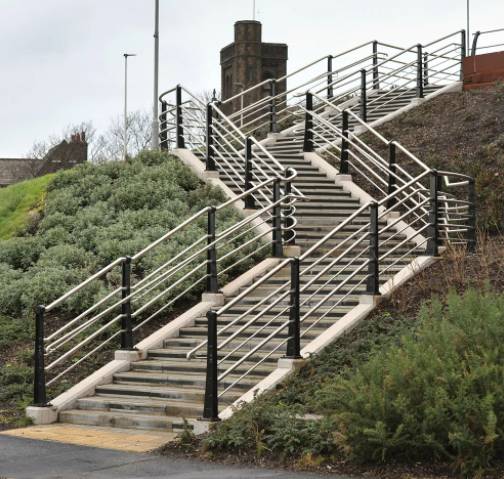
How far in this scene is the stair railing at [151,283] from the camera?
44.6ft

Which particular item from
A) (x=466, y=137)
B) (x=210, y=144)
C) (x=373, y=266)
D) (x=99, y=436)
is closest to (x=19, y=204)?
(x=210, y=144)

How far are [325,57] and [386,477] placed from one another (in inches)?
792

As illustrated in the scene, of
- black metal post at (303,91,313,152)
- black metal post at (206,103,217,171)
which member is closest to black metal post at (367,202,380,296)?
black metal post at (206,103,217,171)

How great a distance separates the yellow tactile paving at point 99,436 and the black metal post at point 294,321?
5.90ft

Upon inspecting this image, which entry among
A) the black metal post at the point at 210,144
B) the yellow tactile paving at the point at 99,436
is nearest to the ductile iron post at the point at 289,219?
the black metal post at the point at 210,144

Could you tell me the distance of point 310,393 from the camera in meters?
→ 11.0

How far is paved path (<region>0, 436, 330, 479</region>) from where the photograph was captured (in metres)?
8.78

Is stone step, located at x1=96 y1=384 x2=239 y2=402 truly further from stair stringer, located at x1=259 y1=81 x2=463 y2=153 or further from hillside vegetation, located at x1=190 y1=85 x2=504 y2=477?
stair stringer, located at x1=259 y1=81 x2=463 y2=153

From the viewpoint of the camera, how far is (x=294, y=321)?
11992 millimetres

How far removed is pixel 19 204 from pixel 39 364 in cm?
1118

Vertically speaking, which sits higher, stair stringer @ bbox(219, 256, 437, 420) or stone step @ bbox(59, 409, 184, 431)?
stair stringer @ bbox(219, 256, 437, 420)

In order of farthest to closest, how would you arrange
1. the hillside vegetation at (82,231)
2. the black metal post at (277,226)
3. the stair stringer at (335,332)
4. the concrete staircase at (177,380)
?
1. the black metal post at (277,226)
2. the hillside vegetation at (82,231)
3. the concrete staircase at (177,380)
4. the stair stringer at (335,332)

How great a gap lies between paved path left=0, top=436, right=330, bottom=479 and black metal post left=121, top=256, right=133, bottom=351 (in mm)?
3190

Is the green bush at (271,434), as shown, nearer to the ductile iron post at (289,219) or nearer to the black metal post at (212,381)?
the black metal post at (212,381)
